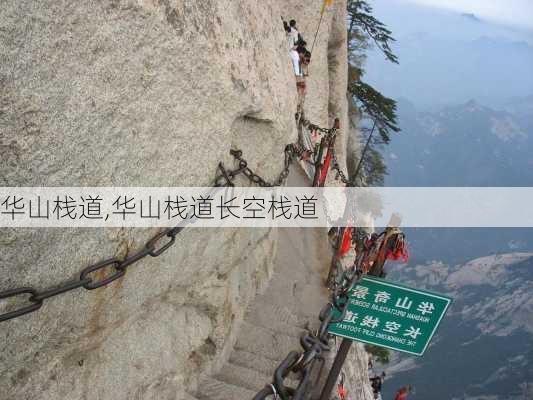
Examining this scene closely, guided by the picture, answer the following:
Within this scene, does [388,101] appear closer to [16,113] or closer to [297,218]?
[297,218]

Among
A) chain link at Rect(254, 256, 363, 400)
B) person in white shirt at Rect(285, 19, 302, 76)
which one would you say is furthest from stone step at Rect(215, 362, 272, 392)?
person in white shirt at Rect(285, 19, 302, 76)

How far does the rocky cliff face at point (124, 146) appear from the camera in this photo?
2449 millimetres

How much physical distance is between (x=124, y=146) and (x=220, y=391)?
305 cm

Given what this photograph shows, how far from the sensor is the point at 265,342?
19.1 feet

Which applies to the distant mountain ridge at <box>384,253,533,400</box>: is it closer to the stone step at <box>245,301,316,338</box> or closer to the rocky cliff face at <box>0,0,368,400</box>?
the stone step at <box>245,301,316,338</box>

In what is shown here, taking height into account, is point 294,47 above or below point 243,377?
above

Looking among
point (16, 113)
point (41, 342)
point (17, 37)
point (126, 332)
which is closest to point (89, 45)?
point (17, 37)

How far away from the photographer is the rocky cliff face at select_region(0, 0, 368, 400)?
2.45 meters

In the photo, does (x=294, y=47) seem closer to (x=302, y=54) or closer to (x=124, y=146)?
(x=302, y=54)

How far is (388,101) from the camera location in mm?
18625

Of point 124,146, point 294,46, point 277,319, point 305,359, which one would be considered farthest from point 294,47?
point 305,359

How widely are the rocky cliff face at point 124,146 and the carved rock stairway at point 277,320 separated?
0.45 meters

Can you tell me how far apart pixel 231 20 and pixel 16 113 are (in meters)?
1.97

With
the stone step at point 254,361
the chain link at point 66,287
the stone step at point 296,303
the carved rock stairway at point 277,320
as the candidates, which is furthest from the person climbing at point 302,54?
the chain link at point 66,287
